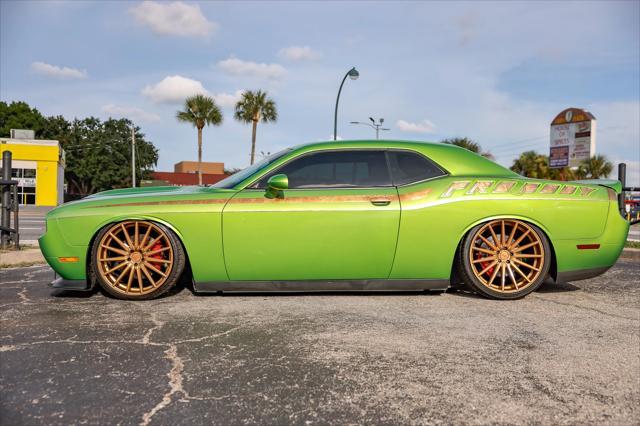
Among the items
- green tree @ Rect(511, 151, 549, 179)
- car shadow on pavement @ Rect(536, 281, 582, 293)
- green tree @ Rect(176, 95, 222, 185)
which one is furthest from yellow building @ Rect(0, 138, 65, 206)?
car shadow on pavement @ Rect(536, 281, 582, 293)

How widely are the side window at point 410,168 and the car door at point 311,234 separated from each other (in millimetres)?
237

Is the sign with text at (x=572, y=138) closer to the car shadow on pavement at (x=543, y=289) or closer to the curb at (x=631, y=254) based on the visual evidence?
the curb at (x=631, y=254)

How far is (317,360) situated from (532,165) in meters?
41.9

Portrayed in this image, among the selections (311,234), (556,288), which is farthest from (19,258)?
(556,288)

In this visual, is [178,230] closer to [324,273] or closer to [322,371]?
[324,273]

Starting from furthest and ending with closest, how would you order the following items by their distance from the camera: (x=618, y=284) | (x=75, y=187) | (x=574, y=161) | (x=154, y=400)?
(x=75, y=187), (x=574, y=161), (x=618, y=284), (x=154, y=400)

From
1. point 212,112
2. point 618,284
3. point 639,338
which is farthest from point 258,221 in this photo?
point 212,112

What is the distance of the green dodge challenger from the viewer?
3844 millimetres

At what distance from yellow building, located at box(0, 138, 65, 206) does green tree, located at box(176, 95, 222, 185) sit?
407 inches

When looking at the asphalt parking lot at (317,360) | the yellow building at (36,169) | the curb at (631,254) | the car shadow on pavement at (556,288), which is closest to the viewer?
the asphalt parking lot at (317,360)

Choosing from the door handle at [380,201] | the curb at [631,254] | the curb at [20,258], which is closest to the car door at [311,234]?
Result: the door handle at [380,201]

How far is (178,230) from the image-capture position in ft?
12.7

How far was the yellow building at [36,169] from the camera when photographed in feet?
125

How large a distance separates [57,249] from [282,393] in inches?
104
